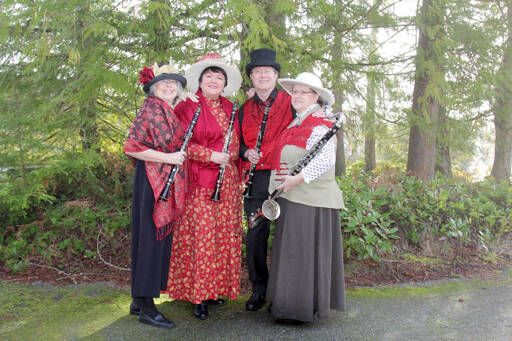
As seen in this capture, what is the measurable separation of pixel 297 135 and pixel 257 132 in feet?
1.61

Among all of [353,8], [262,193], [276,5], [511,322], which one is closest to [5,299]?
[262,193]

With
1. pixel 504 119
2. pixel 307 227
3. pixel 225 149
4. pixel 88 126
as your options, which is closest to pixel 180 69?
pixel 88 126

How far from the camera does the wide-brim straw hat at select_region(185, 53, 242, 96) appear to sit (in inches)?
133

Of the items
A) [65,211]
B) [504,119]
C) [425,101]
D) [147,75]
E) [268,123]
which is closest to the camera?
[147,75]

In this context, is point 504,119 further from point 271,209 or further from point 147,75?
point 147,75

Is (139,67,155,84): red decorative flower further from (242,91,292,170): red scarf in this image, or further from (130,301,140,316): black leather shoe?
(130,301,140,316): black leather shoe

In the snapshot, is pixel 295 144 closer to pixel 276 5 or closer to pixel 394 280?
pixel 276 5

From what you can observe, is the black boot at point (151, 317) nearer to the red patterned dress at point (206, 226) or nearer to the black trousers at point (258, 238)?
the red patterned dress at point (206, 226)

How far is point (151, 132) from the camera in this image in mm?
3150

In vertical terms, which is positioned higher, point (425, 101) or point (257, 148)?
point (425, 101)

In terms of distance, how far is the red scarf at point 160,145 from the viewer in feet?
10.3

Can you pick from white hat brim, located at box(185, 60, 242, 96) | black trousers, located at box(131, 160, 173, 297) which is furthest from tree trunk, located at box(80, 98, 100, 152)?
black trousers, located at box(131, 160, 173, 297)

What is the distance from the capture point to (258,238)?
12.0ft

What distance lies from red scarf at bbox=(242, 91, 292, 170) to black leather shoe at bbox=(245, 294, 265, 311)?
116 cm
